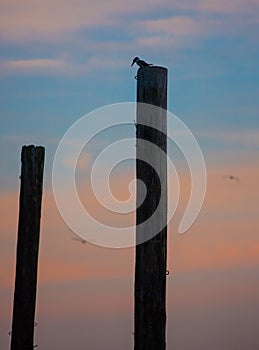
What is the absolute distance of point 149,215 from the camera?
24.8 ft

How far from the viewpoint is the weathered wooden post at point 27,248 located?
8.85 metres

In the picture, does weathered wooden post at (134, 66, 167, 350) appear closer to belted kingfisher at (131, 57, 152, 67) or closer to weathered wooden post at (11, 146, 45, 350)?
belted kingfisher at (131, 57, 152, 67)

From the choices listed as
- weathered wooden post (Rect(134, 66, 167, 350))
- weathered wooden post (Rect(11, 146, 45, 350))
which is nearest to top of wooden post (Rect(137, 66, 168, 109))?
weathered wooden post (Rect(134, 66, 167, 350))

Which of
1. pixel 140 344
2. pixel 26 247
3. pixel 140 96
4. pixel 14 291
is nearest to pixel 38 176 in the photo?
pixel 26 247

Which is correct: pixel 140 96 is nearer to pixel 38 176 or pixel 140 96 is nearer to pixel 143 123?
pixel 143 123

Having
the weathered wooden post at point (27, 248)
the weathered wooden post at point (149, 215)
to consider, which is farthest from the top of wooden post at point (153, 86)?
the weathered wooden post at point (27, 248)

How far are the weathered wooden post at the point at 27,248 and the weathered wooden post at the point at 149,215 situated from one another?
6.03ft

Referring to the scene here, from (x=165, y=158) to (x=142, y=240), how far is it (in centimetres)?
91

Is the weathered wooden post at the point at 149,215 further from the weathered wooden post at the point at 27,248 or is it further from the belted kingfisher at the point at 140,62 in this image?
the weathered wooden post at the point at 27,248

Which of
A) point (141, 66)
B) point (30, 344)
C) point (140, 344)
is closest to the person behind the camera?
Result: point (140, 344)

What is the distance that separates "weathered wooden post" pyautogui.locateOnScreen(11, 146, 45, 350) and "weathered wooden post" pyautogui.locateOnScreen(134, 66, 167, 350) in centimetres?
184

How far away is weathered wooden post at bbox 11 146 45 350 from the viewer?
8.85 m

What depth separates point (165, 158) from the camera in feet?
25.1

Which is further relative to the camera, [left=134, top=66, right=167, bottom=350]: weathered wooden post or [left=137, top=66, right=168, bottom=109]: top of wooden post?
[left=137, top=66, right=168, bottom=109]: top of wooden post
